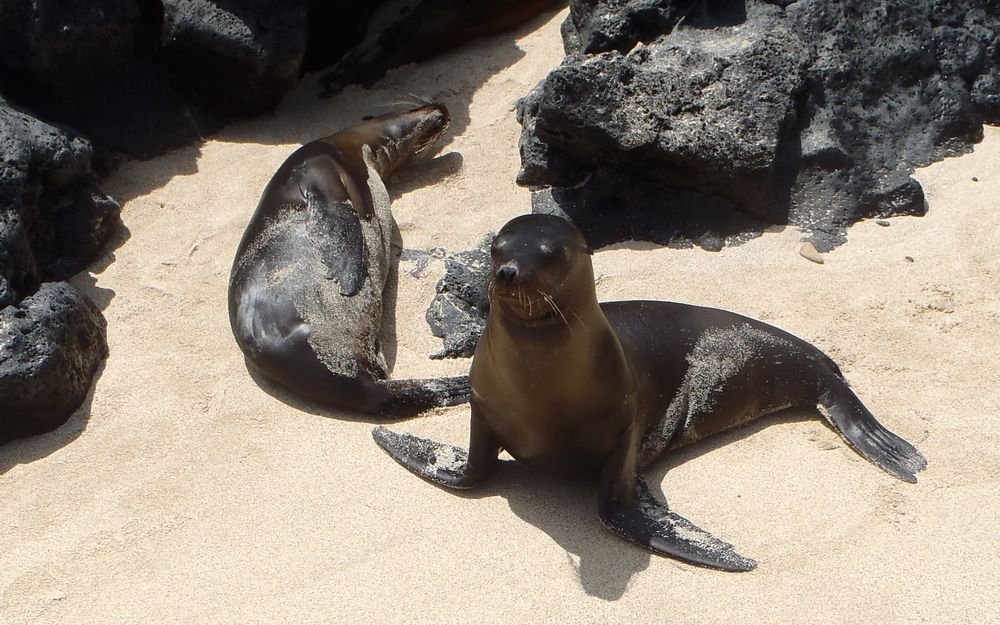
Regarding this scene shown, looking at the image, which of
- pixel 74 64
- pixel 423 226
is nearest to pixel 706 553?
pixel 423 226

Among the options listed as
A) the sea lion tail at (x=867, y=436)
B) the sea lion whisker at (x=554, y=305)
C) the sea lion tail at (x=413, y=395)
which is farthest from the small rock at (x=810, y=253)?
the sea lion whisker at (x=554, y=305)

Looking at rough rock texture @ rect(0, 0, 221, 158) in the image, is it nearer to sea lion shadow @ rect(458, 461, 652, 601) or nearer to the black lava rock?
the black lava rock

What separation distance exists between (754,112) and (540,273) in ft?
8.20

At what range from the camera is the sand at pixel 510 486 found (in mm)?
3260

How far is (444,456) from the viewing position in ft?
13.0

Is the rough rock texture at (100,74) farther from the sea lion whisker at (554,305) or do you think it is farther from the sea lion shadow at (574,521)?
the sea lion whisker at (554,305)

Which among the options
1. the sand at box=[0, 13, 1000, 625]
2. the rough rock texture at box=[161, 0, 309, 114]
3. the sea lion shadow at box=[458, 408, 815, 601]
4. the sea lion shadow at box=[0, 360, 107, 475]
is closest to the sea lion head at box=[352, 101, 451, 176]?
the rough rock texture at box=[161, 0, 309, 114]

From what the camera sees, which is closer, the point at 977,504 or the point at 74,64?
the point at 977,504

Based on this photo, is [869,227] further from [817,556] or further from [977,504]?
[817,556]

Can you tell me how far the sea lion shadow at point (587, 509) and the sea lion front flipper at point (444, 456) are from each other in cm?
8

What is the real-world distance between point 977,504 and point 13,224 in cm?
422

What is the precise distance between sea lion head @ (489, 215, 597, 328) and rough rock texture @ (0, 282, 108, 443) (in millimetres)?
2086

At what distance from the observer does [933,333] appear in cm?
450

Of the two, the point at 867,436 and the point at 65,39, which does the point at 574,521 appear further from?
the point at 65,39
